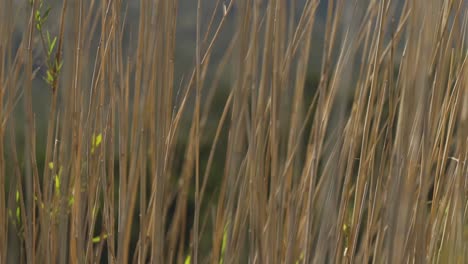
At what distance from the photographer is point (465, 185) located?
80cm

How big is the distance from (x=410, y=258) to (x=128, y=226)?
317 mm

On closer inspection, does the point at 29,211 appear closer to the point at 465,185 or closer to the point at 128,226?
the point at 128,226

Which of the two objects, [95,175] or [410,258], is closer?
[410,258]

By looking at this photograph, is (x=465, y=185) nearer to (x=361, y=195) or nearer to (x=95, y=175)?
(x=361, y=195)

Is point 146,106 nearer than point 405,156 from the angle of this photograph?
No

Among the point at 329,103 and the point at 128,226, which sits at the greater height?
the point at 329,103

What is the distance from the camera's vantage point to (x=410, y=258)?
A: 31.2 inches

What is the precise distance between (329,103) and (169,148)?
19cm

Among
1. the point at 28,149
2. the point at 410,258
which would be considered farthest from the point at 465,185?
the point at 28,149

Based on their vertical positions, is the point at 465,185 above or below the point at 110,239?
above

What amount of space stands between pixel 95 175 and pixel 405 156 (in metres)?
0.39

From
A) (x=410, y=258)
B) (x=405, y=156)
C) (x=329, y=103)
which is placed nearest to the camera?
(x=405, y=156)

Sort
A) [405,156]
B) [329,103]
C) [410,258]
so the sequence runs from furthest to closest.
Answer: [329,103] < [410,258] < [405,156]

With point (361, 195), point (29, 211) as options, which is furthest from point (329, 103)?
point (29, 211)
